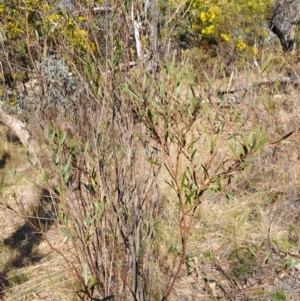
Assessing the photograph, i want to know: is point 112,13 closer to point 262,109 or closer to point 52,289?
point 52,289

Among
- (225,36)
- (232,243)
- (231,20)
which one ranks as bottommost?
(232,243)

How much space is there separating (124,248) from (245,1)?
9.47 meters

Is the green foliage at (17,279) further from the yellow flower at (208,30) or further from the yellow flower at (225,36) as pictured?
the yellow flower at (208,30)

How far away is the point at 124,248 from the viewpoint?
1.76 metres

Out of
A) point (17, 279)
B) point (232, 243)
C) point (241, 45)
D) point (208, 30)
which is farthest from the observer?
point (208, 30)

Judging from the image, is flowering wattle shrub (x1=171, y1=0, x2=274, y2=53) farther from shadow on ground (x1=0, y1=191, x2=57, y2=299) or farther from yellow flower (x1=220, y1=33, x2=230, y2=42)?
shadow on ground (x1=0, y1=191, x2=57, y2=299)

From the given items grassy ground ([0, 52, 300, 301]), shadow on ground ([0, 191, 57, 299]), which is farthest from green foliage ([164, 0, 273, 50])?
shadow on ground ([0, 191, 57, 299])

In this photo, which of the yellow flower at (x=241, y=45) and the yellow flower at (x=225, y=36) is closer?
the yellow flower at (x=241, y=45)

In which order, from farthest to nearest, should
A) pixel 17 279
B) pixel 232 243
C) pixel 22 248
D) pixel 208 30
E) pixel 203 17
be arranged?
pixel 208 30
pixel 203 17
pixel 22 248
pixel 232 243
pixel 17 279

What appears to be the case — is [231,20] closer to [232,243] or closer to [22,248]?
[232,243]

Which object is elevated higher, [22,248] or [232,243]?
[22,248]

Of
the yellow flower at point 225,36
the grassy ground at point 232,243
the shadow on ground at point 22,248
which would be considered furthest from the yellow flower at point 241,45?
the shadow on ground at point 22,248

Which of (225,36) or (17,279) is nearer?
(17,279)

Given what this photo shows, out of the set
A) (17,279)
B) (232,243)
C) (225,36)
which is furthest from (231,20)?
(17,279)
